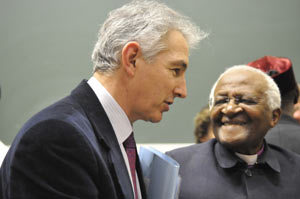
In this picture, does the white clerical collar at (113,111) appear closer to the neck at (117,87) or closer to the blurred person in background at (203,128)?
the neck at (117,87)

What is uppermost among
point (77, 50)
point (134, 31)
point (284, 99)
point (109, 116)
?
point (134, 31)

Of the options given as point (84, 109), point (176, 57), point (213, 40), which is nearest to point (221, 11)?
point (213, 40)

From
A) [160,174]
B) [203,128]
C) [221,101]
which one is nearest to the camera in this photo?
[160,174]

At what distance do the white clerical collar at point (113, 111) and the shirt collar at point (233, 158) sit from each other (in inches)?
25.9

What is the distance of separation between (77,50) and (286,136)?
1.78 meters

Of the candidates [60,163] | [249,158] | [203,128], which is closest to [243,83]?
[249,158]

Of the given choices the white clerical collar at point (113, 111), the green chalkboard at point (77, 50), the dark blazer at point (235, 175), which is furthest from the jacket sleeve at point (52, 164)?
the green chalkboard at point (77, 50)

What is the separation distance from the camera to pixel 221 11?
144 inches

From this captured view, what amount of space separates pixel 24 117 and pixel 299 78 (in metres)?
2.34

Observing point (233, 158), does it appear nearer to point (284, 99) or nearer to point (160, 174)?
point (160, 174)

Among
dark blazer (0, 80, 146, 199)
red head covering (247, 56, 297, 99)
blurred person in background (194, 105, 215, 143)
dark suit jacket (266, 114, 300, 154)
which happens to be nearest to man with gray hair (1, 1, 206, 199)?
dark blazer (0, 80, 146, 199)

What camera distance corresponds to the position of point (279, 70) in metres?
2.46

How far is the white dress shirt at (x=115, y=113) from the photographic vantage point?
1470mm

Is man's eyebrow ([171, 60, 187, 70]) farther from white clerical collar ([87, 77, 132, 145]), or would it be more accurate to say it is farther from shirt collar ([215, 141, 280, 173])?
shirt collar ([215, 141, 280, 173])
